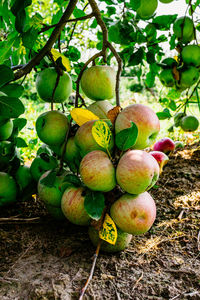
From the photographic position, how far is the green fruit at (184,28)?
1.34m

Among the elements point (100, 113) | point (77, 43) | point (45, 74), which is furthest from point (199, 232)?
point (77, 43)

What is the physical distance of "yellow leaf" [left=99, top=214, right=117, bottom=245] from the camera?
0.81 metres

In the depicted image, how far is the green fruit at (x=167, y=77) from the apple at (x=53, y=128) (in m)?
0.67

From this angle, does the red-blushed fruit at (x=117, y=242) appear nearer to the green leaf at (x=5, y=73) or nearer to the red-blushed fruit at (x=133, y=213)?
the red-blushed fruit at (x=133, y=213)

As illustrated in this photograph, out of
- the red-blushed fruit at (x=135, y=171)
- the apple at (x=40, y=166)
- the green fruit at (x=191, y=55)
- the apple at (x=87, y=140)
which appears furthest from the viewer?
the green fruit at (x=191, y=55)

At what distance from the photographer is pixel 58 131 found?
1.03 m

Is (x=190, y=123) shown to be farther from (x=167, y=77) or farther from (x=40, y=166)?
(x=40, y=166)

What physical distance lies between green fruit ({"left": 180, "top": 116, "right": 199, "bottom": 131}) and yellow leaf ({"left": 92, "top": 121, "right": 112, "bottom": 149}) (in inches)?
46.9

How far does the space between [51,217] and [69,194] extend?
381mm

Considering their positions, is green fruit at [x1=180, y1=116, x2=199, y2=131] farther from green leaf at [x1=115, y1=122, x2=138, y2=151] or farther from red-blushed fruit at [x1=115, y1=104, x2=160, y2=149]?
green leaf at [x1=115, y1=122, x2=138, y2=151]

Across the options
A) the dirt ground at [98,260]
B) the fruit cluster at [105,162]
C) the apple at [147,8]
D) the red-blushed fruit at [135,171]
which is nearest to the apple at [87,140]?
the fruit cluster at [105,162]

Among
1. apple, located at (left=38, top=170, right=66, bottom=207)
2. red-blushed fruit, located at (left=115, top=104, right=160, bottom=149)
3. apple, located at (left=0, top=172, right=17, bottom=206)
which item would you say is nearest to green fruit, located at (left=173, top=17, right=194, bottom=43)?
red-blushed fruit, located at (left=115, top=104, right=160, bottom=149)

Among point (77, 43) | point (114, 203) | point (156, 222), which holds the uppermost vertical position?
point (77, 43)

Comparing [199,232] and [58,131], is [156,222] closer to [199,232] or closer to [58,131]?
[199,232]
